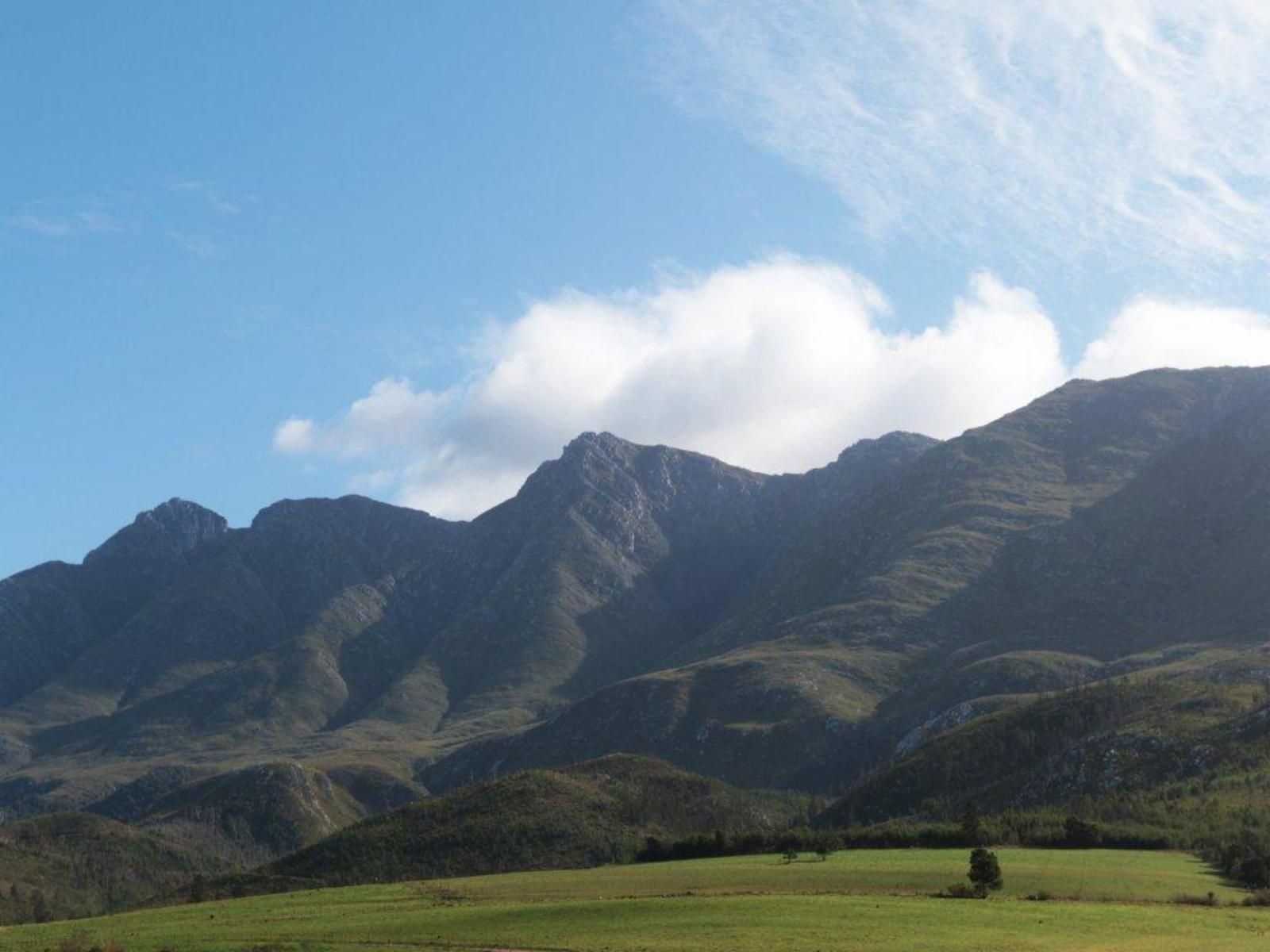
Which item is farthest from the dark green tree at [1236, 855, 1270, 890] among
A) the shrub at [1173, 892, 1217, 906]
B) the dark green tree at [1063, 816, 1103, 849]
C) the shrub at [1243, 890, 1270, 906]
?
the dark green tree at [1063, 816, 1103, 849]

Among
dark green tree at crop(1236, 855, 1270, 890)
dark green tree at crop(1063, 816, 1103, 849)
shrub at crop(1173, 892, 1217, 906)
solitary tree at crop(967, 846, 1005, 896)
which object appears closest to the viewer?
shrub at crop(1173, 892, 1217, 906)

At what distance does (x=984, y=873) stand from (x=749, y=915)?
26.9 metres

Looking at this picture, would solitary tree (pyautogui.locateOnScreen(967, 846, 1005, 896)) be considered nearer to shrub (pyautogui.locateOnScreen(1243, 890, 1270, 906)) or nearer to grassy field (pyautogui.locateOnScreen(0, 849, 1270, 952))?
grassy field (pyautogui.locateOnScreen(0, 849, 1270, 952))

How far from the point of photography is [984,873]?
386 feet

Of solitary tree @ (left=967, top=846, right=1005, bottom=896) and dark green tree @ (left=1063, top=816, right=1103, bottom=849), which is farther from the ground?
solitary tree @ (left=967, top=846, right=1005, bottom=896)

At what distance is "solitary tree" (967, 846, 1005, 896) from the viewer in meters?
117

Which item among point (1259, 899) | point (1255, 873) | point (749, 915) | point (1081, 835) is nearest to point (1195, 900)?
point (1259, 899)

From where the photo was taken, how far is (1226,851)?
142500mm

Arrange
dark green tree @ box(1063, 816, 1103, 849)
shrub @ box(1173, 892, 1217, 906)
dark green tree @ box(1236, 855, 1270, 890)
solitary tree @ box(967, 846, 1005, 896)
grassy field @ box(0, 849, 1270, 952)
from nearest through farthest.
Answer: grassy field @ box(0, 849, 1270, 952), shrub @ box(1173, 892, 1217, 906), solitary tree @ box(967, 846, 1005, 896), dark green tree @ box(1236, 855, 1270, 890), dark green tree @ box(1063, 816, 1103, 849)

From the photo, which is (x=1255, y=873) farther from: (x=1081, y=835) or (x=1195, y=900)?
(x=1081, y=835)

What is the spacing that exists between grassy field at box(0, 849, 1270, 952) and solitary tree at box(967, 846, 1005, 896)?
4.68 ft

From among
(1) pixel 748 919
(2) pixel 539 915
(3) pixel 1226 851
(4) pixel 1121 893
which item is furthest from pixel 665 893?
(3) pixel 1226 851

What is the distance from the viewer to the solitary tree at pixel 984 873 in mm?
117250

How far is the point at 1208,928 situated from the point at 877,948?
25.3m
